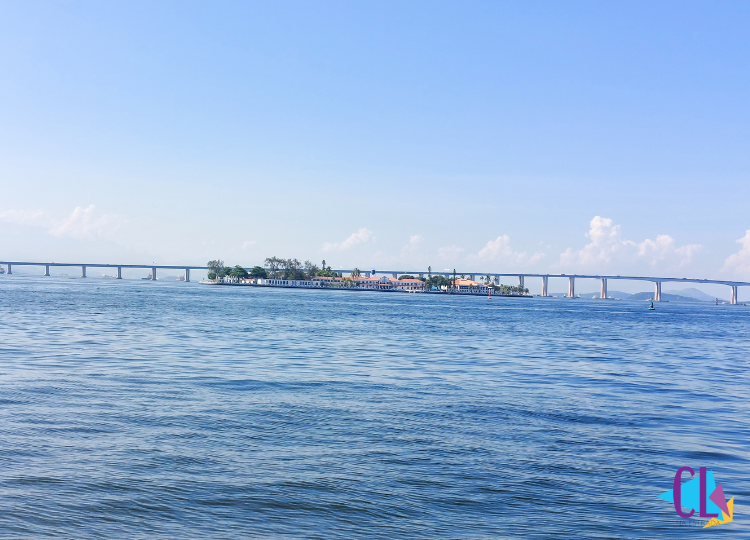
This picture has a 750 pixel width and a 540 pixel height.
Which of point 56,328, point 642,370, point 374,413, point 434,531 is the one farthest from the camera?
point 56,328

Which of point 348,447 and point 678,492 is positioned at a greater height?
point 348,447

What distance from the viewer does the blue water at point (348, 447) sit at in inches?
358

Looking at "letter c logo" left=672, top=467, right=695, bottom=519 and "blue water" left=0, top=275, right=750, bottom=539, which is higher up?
"blue water" left=0, top=275, right=750, bottom=539

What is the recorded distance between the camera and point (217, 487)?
32.8 ft

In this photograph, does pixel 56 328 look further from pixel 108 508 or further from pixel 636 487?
pixel 636 487

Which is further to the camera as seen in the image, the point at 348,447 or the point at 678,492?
the point at 348,447

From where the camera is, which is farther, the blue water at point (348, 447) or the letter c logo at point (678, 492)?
the letter c logo at point (678, 492)

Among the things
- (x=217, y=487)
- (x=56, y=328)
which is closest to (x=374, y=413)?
(x=217, y=487)

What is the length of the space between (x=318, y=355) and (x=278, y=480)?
19.1m

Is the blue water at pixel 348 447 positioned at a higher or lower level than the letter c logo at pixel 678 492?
higher

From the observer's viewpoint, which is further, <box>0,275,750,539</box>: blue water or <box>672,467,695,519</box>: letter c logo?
<box>672,467,695,519</box>: letter c logo

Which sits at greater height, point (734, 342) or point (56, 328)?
point (56, 328)

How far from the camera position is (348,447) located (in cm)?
Answer: 1256

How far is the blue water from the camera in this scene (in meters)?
9.09
